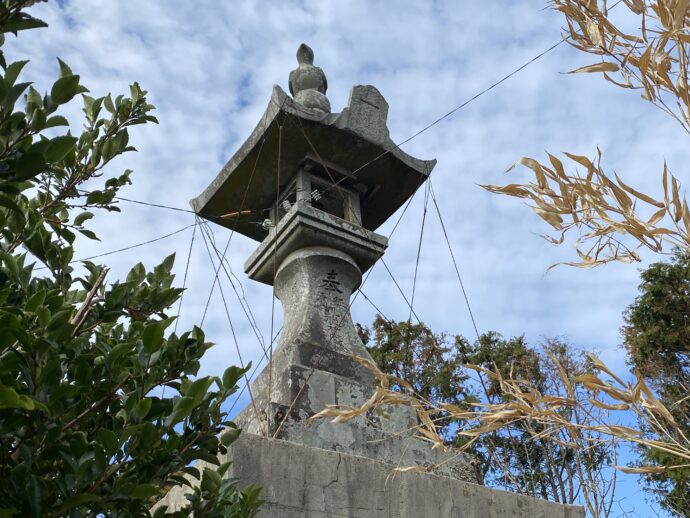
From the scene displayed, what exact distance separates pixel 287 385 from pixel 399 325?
9854 millimetres

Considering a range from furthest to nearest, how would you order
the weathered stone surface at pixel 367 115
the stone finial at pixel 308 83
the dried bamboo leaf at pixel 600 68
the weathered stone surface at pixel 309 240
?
the stone finial at pixel 308 83 < the weathered stone surface at pixel 367 115 < the weathered stone surface at pixel 309 240 < the dried bamboo leaf at pixel 600 68

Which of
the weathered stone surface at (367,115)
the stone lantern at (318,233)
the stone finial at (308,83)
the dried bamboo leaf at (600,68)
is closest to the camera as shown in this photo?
the dried bamboo leaf at (600,68)

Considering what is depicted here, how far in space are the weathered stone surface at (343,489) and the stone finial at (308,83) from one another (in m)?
2.44

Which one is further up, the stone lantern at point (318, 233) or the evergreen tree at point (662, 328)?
the evergreen tree at point (662, 328)

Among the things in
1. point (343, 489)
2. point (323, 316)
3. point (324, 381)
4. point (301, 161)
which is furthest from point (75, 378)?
point (301, 161)

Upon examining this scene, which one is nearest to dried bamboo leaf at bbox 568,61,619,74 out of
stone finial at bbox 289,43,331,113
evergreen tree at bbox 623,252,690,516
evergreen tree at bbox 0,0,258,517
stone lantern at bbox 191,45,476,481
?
evergreen tree at bbox 0,0,258,517

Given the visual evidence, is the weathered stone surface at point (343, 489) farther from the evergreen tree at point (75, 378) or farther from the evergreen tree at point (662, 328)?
the evergreen tree at point (662, 328)

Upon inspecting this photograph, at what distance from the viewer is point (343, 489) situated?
2.59 meters

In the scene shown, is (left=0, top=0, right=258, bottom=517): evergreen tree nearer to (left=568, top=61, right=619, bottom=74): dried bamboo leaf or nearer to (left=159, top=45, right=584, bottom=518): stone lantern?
(left=159, top=45, right=584, bottom=518): stone lantern

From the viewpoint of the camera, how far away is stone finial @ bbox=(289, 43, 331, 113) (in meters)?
4.32

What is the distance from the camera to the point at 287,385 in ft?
10.4

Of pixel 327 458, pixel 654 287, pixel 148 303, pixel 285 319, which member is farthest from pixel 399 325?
pixel 148 303

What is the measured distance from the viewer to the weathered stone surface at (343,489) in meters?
2.41

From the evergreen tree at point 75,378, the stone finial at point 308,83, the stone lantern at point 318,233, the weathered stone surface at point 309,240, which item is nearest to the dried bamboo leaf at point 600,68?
the evergreen tree at point 75,378
